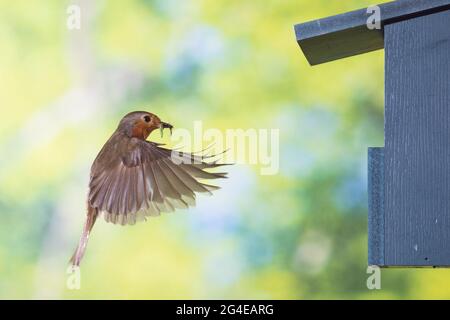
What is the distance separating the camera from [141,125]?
96.6 inches

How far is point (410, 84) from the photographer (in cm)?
160

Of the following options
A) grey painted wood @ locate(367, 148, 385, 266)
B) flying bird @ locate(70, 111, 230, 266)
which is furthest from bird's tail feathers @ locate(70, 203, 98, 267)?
grey painted wood @ locate(367, 148, 385, 266)

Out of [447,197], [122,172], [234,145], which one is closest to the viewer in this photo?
[447,197]

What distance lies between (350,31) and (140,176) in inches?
32.9

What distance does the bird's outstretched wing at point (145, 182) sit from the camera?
2.25 m

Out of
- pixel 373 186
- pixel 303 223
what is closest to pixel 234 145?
pixel 303 223

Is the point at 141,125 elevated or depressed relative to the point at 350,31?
depressed

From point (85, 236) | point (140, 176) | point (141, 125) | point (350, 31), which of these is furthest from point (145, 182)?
point (350, 31)

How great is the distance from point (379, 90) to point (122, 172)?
36.8 inches

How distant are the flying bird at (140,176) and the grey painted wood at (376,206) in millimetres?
654

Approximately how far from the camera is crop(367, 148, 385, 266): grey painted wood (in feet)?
5.12

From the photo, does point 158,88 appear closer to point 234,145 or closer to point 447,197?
point 234,145

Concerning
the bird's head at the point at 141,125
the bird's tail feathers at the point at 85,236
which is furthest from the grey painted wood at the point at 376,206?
the bird's tail feathers at the point at 85,236

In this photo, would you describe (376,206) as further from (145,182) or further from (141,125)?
(141,125)
